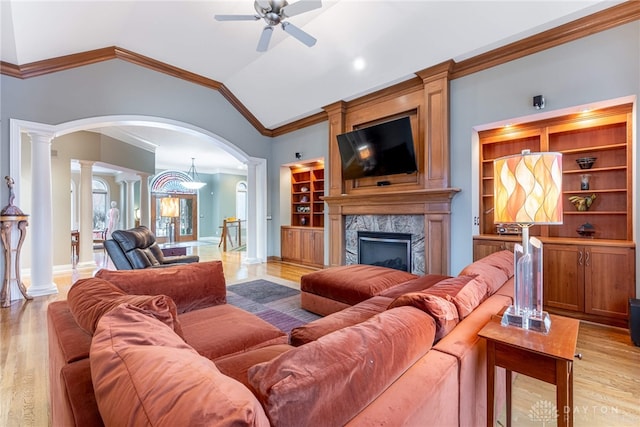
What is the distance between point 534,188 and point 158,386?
160cm

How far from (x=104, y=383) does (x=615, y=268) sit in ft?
13.4

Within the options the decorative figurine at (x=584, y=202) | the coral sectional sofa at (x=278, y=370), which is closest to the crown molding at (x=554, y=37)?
the decorative figurine at (x=584, y=202)

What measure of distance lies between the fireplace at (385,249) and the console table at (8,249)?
489 centimetres

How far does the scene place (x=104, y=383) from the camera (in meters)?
0.77

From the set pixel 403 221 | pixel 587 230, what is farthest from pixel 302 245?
pixel 587 230

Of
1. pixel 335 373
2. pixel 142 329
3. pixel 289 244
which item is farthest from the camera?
pixel 289 244

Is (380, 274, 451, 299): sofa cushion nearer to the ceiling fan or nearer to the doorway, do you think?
the ceiling fan

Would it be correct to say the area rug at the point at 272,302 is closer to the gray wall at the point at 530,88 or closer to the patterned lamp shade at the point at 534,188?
the gray wall at the point at 530,88

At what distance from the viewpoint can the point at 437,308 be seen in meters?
1.28

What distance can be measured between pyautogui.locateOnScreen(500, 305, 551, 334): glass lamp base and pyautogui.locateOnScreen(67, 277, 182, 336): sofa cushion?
150 centimetres

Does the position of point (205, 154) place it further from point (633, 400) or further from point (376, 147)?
point (633, 400)

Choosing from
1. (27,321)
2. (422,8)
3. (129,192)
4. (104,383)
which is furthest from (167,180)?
(104,383)

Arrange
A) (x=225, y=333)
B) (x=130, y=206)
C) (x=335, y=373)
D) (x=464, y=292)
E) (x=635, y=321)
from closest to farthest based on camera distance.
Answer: (x=335, y=373)
(x=464, y=292)
(x=225, y=333)
(x=635, y=321)
(x=130, y=206)

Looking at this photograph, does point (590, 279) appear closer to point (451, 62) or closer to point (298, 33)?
Answer: point (451, 62)
